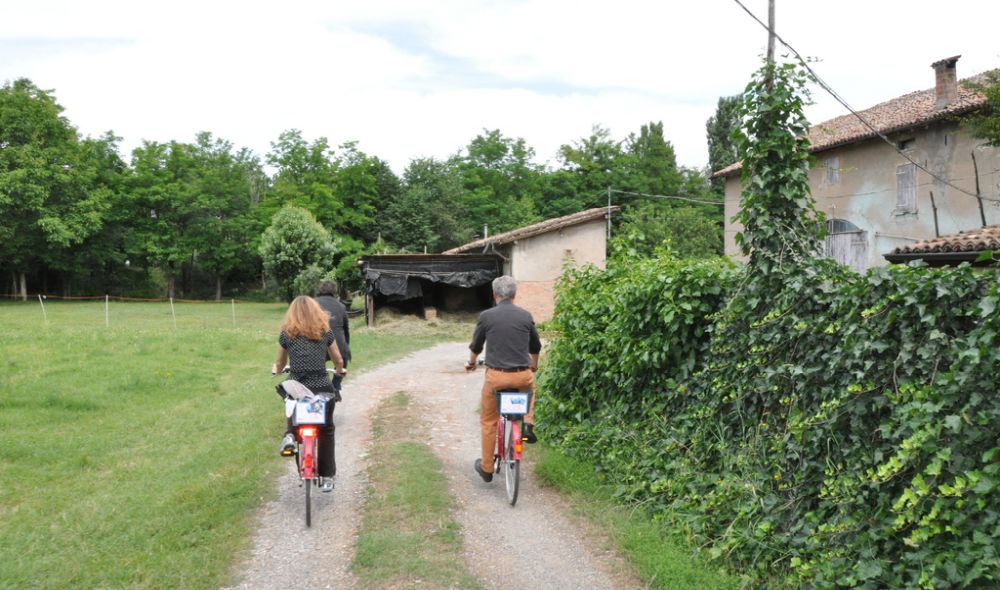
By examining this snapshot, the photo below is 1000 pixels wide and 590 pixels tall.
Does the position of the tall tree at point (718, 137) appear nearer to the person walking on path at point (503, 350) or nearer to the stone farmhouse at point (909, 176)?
the stone farmhouse at point (909, 176)

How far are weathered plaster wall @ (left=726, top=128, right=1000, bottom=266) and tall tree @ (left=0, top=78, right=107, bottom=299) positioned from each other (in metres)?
44.8

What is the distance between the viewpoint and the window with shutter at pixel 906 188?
21.7 metres

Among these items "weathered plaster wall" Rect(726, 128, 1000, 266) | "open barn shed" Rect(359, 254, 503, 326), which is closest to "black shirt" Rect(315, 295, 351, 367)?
"weathered plaster wall" Rect(726, 128, 1000, 266)

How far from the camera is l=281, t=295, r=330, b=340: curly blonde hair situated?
6246 millimetres

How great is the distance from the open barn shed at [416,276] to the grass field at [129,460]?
10.4 m

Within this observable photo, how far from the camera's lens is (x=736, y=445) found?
18.7 ft

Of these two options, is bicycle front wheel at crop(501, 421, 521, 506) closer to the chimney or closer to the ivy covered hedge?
the ivy covered hedge

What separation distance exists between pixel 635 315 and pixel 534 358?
1217 mm

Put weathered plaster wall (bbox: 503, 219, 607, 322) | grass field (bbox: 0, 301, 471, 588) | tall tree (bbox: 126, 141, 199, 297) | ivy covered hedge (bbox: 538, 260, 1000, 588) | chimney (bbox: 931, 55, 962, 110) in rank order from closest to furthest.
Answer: ivy covered hedge (bbox: 538, 260, 1000, 588) → grass field (bbox: 0, 301, 471, 588) → chimney (bbox: 931, 55, 962, 110) → weathered plaster wall (bbox: 503, 219, 607, 322) → tall tree (bbox: 126, 141, 199, 297)

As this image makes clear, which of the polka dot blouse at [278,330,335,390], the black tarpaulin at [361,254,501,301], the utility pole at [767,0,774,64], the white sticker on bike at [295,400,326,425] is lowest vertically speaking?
the white sticker on bike at [295,400,326,425]

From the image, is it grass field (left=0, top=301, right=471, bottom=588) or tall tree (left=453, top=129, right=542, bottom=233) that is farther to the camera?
tall tree (left=453, top=129, right=542, bottom=233)

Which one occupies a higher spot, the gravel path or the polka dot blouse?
the polka dot blouse

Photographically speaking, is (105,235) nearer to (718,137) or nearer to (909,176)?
(718,137)

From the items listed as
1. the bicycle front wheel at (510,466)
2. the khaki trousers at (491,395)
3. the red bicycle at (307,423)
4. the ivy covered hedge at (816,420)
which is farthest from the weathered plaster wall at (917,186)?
the red bicycle at (307,423)
